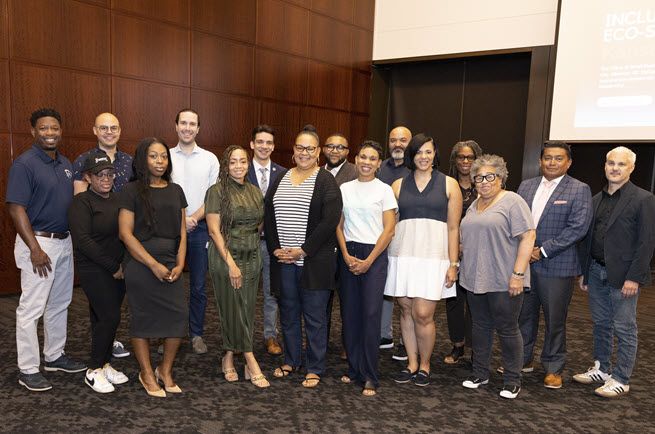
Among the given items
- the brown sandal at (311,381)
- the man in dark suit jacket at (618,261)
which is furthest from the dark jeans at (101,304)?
the man in dark suit jacket at (618,261)

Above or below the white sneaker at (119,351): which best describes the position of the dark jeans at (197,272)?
above

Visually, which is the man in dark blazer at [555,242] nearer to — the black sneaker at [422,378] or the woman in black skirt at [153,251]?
the black sneaker at [422,378]

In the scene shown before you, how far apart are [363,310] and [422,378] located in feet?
2.02

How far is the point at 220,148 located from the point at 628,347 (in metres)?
5.16

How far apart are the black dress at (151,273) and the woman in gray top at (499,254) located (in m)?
1.68

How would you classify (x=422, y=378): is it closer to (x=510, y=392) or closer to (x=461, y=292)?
(x=510, y=392)

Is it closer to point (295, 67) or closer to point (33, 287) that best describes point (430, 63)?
point (295, 67)

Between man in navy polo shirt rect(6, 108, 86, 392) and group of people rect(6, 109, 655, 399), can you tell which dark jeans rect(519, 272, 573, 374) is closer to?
group of people rect(6, 109, 655, 399)

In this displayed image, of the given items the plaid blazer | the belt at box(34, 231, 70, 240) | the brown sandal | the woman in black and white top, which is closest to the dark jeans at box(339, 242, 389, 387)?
the woman in black and white top

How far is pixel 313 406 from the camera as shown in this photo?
2994 mm

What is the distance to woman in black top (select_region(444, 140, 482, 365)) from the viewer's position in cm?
371

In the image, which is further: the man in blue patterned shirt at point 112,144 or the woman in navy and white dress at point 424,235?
the man in blue patterned shirt at point 112,144

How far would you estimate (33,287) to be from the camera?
307 cm

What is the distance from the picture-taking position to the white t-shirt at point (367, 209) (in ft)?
10.2
